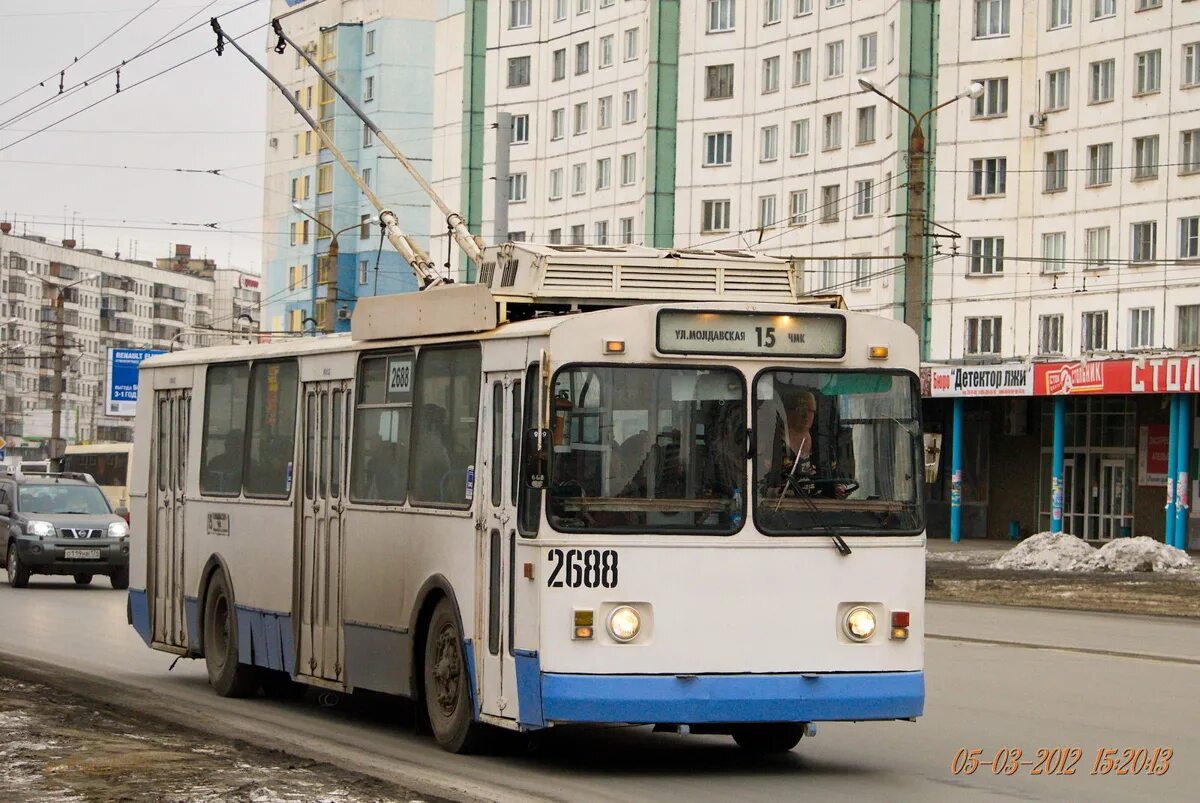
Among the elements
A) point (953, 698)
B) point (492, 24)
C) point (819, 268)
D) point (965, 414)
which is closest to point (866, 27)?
point (819, 268)

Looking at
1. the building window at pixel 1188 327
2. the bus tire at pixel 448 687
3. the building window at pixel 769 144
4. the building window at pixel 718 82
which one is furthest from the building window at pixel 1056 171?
the bus tire at pixel 448 687

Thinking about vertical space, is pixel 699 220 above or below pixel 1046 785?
above

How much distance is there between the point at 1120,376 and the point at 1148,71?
34.5ft

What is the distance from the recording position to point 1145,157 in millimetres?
61844

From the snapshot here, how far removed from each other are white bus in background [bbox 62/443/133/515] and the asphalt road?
175ft

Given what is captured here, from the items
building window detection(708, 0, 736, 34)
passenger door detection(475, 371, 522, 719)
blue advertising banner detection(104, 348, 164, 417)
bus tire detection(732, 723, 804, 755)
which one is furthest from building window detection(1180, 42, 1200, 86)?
passenger door detection(475, 371, 522, 719)

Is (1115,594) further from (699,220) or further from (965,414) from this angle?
(699,220)

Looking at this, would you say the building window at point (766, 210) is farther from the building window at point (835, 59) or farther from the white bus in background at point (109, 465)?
the white bus in background at point (109, 465)

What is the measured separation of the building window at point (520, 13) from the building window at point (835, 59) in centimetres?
1720

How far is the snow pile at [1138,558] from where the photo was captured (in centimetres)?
4094

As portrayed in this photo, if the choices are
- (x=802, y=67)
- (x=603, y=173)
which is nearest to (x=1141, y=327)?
(x=802, y=67)

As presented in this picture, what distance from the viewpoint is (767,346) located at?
11.4m

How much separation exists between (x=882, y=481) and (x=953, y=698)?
473cm

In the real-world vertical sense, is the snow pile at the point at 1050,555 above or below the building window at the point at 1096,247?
below
